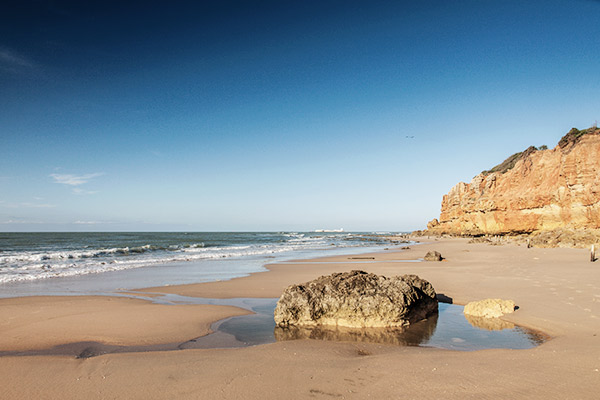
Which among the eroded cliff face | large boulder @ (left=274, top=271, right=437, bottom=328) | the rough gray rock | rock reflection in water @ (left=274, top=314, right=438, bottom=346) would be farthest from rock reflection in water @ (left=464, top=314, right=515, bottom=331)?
the eroded cliff face

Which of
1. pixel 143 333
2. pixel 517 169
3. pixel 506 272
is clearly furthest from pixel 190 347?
pixel 517 169

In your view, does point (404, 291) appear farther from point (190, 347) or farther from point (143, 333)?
point (143, 333)

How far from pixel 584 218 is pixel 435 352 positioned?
111ft

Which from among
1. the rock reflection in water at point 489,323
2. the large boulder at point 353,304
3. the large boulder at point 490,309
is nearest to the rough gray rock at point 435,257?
the large boulder at point 490,309

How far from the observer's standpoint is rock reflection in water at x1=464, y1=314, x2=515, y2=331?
6.40 m

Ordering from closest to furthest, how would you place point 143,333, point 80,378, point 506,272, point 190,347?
point 80,378 → point 190,347 → point 143,333 → point 506,272

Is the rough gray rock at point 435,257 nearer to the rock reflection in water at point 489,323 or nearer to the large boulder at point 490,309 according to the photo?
the large boulder at point 490,309

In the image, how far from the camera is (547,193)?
34812 mm

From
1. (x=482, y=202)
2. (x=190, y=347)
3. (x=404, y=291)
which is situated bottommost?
(x=190, y=347)

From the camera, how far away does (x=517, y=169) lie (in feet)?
143

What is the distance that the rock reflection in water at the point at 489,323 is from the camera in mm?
6398

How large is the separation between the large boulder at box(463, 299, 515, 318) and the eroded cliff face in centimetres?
2930

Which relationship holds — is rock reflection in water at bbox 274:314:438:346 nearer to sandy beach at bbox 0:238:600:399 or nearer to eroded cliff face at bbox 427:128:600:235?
sandy beach at bbox 0:238:600:399

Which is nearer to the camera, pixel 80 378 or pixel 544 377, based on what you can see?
pixel 544 377
